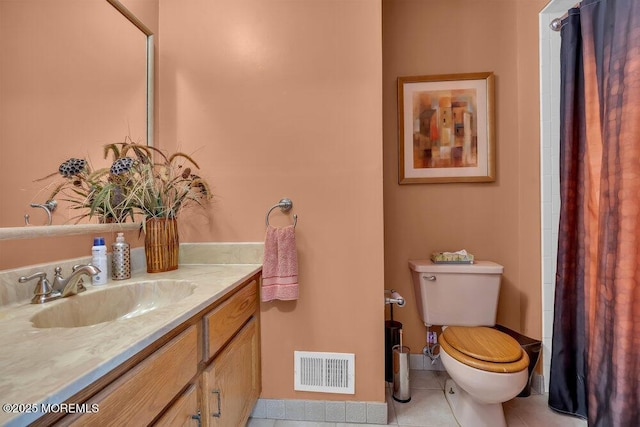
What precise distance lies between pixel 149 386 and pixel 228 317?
42cm

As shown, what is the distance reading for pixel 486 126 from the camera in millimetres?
1773

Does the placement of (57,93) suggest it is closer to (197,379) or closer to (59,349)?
(59,349)

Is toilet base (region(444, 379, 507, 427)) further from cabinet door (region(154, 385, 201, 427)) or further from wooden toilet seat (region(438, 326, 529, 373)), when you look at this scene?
cabinet door (region(154, 385, 201, 427))

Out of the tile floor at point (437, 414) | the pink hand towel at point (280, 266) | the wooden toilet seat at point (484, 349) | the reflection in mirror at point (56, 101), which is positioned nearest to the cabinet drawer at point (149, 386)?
the pink hand towel at point (280, 266)

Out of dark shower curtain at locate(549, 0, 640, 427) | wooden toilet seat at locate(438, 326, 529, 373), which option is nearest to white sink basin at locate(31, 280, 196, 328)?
wooden toilet seat at locate(438, 326, 529, 373)

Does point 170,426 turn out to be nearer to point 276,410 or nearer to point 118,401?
point 118,401

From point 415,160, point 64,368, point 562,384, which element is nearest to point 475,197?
point 415,160

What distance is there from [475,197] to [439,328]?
88cm

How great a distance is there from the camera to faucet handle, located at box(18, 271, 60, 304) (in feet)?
2.73

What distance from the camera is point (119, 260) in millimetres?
1129

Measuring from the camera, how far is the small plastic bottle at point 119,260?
1.13m

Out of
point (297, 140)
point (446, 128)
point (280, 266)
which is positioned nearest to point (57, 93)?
point (297, 140)

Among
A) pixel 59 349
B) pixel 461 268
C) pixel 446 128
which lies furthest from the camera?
pixel 446 128

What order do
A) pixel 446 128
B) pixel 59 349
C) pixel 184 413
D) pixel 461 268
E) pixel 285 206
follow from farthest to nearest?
pixel 446 128
pixel 461 268
pixel 285 206
pixel 184 413
pixel 59 349
